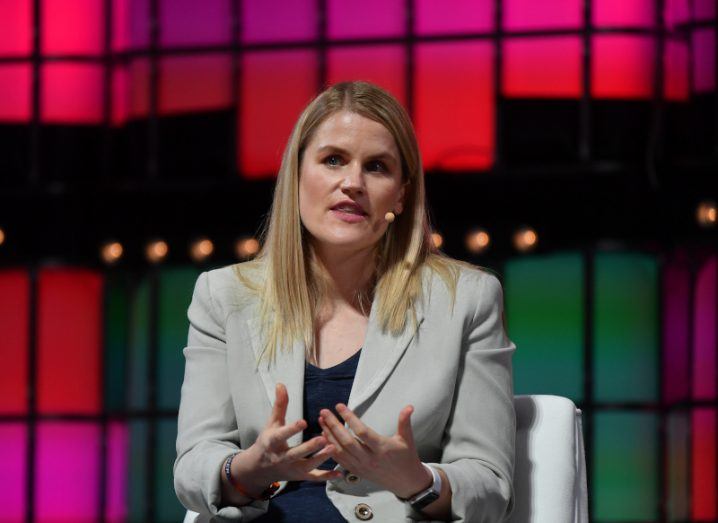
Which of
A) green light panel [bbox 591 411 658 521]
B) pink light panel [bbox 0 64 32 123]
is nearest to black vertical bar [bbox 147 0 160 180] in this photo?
pink light panel [bbox 0 64 32 123]

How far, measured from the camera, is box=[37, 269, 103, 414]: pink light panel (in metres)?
6.34

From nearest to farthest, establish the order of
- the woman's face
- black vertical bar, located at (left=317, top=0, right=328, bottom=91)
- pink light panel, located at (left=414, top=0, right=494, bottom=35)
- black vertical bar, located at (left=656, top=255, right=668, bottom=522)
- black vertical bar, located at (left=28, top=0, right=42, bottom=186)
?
the woman's face → black vertical bar, located at (left=656, top=255, right=668, bottom=522) → pink light panel, located at (left=414, top=0, right=494, bottom=35) → black vertical bar, located at (left=317, top=0, right=328, bottom=91) → black vertical bar, located at (left=28, top=0, right=42, bottom=186)

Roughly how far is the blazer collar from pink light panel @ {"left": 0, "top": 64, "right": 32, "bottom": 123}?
450 cm

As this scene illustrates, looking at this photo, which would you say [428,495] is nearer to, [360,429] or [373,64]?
[360,429]

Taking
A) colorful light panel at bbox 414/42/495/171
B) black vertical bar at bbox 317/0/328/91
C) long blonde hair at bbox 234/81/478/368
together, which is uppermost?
black vertical bar at bbox 317/0/328/91

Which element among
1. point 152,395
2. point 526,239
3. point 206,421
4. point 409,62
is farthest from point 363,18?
point 206,421

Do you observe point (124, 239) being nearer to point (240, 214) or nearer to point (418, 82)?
point (240, 214)

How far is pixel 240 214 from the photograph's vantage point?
6.07 m

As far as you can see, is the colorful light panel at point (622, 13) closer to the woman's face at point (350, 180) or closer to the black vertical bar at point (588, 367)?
the black vertical bar at point (588, 367)

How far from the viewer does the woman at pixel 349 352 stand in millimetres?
2096

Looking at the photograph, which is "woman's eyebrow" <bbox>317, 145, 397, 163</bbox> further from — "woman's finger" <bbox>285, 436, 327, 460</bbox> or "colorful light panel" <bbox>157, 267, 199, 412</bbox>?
"colorful light panel" <bbox>157, 267, 199, 412</bbox>

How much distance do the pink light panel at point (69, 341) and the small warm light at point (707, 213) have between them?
304 cm

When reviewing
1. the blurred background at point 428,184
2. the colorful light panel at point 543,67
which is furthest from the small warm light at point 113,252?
the colorful light panel at point 543,67

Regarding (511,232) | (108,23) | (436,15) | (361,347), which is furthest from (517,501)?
(108,23)
